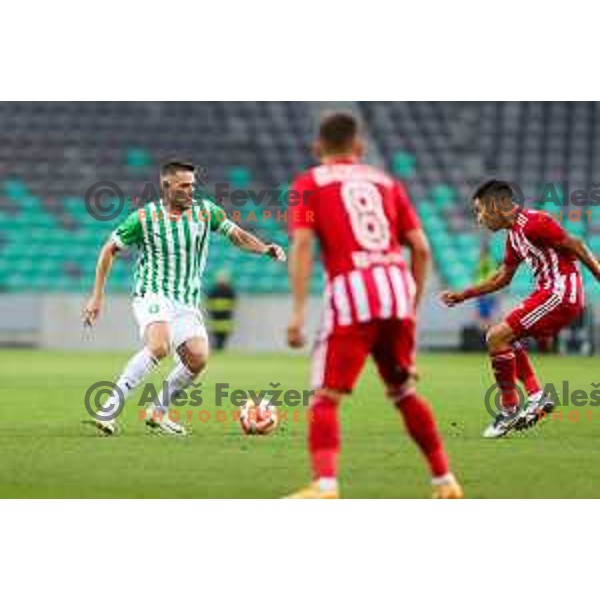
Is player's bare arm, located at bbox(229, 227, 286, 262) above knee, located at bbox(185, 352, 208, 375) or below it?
above

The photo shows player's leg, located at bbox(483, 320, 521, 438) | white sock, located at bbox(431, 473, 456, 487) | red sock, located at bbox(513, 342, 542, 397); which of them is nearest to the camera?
white sock, located at bbox(431, 473, 456, 487)

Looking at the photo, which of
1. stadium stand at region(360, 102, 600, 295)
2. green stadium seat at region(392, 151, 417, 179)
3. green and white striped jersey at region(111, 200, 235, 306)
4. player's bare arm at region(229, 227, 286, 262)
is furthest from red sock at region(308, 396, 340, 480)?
green stadium seat at region(392, 151, 417, 179)

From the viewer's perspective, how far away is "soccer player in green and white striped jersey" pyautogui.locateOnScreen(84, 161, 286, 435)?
30.0ft

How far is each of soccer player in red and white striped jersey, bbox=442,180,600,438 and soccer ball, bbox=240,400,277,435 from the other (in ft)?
4.08

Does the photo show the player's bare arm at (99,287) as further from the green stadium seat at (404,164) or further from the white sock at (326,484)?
the green stadium seat at (404,164)

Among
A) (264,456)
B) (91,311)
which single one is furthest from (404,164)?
(264,456)

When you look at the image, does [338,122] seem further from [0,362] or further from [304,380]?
[0,362]

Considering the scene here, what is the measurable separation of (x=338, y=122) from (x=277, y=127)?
22.0m

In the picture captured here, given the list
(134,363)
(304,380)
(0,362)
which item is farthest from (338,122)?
(0,362)

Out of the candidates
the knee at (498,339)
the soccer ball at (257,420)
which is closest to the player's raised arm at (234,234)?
the soccer ball at (257,420)

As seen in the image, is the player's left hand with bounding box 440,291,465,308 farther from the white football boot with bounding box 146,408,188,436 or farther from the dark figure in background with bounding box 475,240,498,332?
the dark figure in background with bounding box 475,240,498,332

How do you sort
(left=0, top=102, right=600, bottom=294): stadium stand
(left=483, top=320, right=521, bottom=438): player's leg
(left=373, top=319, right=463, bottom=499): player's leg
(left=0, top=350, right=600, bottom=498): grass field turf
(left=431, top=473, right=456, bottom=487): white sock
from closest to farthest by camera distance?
(left=373, top=319, right=463, bottom=499): player's leg
(left=431, top=473, right=456, bottom=487): white sock
(left=0, top=350, right=600, bottom=498): grass field turf
(left=483, top=320, right=521, bottom=438): player's leg
(left=0, top=102, right=600, bottom=294): stadium stand

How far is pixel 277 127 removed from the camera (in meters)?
27.8

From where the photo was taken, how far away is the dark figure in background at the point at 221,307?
23766mm
